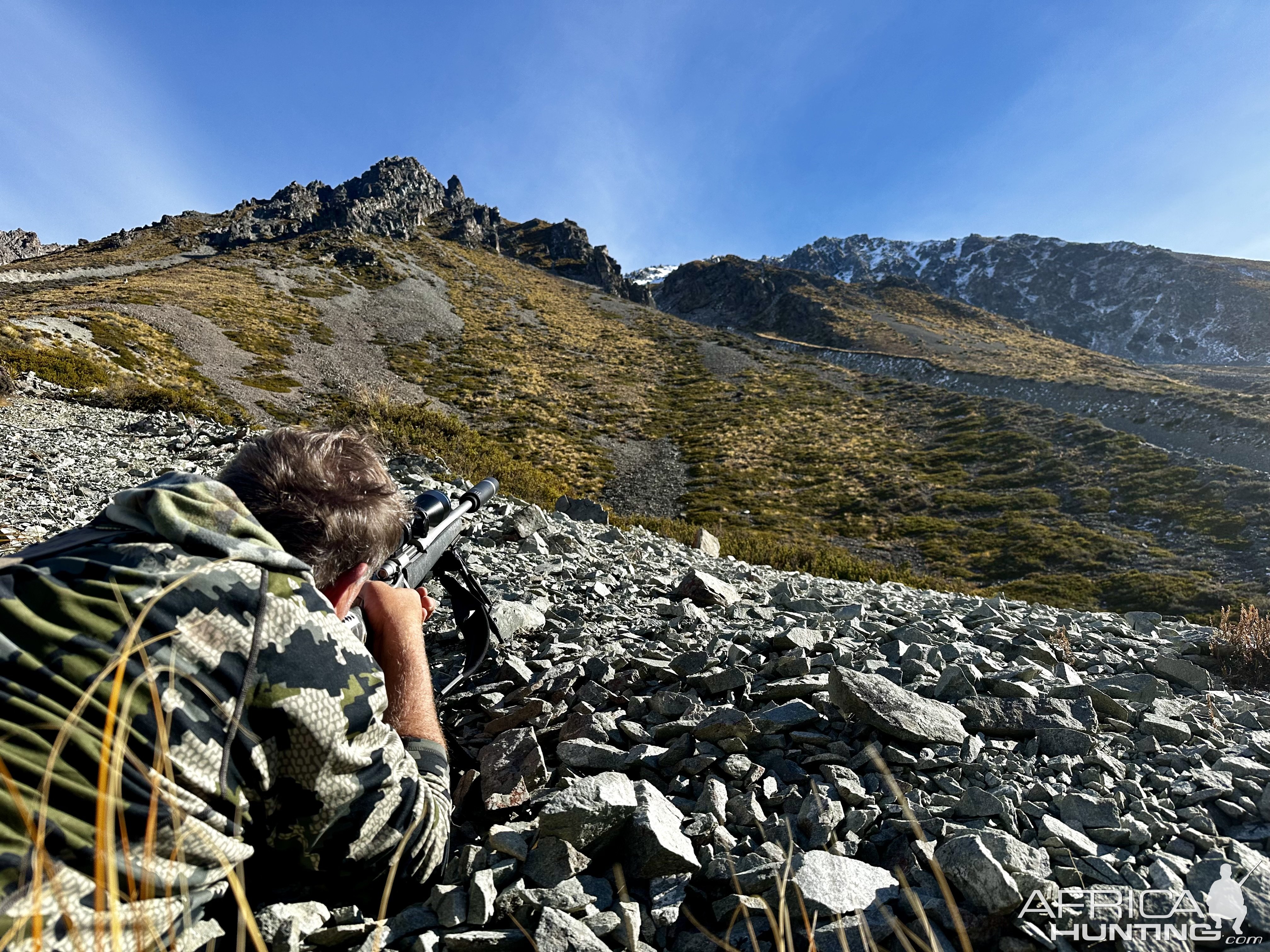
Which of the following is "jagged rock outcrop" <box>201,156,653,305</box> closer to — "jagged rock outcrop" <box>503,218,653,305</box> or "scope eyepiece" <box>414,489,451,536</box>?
"jagged rock outcrop" <box>503,218,653,305</box>

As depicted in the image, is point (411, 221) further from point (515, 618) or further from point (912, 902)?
point (912, 902)

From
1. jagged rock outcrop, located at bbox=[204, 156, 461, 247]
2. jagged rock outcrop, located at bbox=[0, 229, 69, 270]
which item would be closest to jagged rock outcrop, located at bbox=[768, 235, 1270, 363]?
jagged rock outcrop, located at bbox=[204, 156, 461, 247]

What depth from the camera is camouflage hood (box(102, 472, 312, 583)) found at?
158 cm

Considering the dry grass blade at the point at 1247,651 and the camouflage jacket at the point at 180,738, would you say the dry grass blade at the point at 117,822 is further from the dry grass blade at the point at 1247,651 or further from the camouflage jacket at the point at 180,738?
the dry grass blade at the point at 1247,651

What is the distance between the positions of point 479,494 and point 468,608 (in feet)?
2.82

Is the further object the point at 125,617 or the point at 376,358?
the point at 376,358

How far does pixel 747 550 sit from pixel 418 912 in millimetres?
13722

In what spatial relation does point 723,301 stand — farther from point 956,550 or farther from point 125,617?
point 125,617

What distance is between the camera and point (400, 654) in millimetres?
2340

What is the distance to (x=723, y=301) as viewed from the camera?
119 meters

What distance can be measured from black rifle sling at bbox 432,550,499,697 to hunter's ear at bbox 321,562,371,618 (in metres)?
1.46

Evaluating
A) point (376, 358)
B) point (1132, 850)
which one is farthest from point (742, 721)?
point (376, 358)

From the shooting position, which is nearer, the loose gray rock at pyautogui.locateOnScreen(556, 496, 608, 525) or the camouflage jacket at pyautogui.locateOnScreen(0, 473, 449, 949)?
the camouflage jacket at pyautogui.locateOnScreen(0, 473, 449, 949)

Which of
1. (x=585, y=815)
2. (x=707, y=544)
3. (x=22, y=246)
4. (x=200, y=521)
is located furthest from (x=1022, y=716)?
(x=22, y=246)
